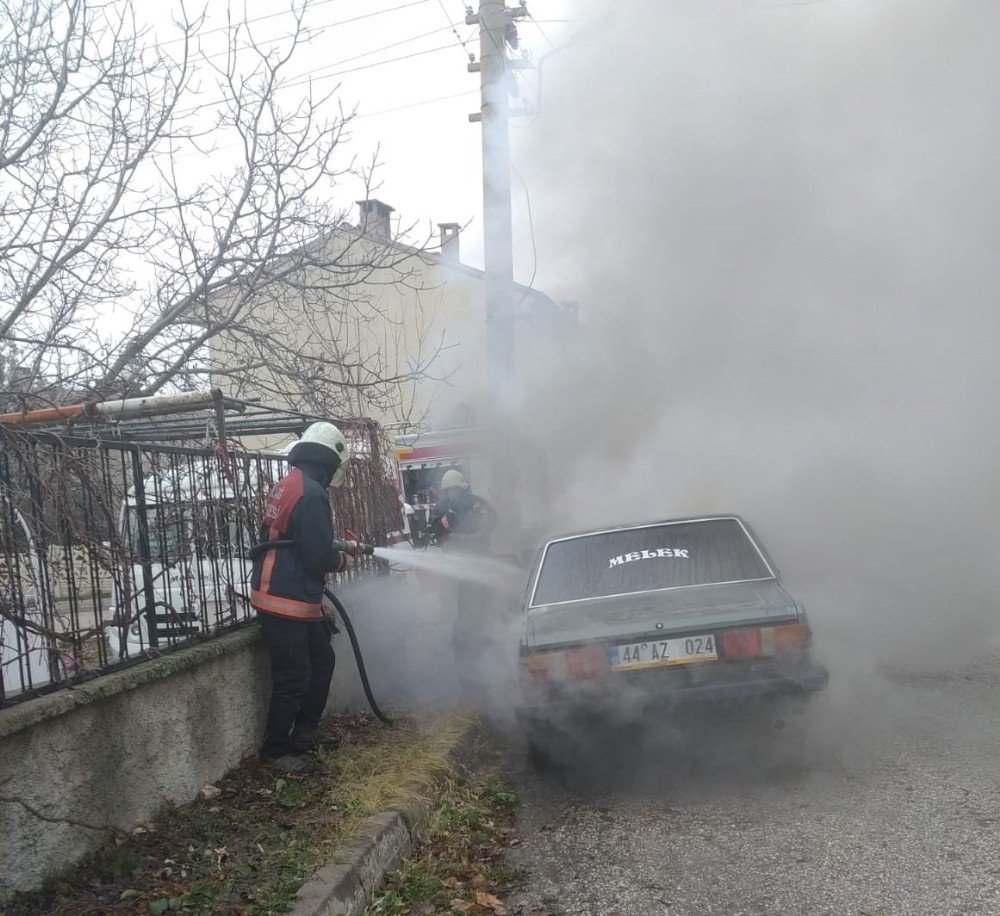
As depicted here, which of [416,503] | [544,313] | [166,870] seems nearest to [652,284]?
[544,313]

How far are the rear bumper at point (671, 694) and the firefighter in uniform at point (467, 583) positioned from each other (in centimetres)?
188

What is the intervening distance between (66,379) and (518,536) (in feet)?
19.4

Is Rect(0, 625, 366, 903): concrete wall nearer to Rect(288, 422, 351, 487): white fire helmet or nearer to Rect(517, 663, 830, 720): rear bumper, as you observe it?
Rect(288, 422, 351, 487): white fire helmet

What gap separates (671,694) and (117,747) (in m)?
2.58

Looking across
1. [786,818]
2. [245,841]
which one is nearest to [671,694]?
[786,818]

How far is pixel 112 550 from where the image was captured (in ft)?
13.6

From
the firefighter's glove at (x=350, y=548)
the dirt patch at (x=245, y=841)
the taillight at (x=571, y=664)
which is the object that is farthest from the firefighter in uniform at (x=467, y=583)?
the taillight at (x=571, y=664)

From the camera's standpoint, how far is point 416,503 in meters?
17.1

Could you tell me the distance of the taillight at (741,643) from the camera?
491 cm

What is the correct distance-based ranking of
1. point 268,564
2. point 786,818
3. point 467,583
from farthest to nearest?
point 467,583 < point 268,564 < point 786,818

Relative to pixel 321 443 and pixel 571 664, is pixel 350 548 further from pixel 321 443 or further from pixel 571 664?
pixel 571 664

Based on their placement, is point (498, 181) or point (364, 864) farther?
point (498, 181)

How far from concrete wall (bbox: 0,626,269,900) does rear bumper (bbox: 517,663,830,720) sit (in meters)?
1.57

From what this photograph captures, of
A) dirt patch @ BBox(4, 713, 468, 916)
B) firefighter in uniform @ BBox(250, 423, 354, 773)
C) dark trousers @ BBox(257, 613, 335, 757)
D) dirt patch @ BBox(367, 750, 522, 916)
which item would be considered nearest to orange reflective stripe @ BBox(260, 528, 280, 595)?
firefighter in uniform @ BBox(250, 423, 354, 773)
